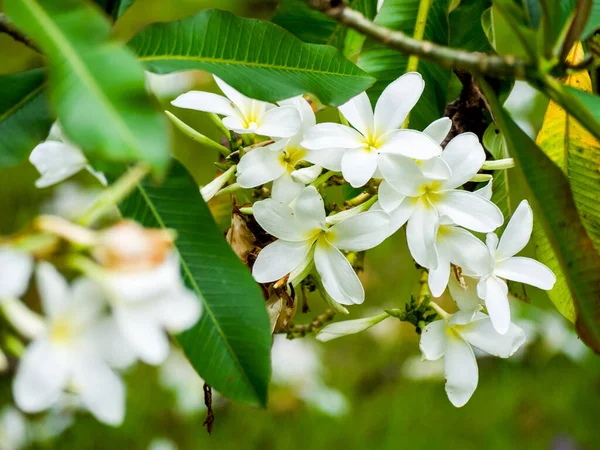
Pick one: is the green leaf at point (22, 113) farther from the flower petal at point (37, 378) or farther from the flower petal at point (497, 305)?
the flower petal at point (497, 305)

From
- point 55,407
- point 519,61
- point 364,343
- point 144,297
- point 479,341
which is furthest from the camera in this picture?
point 364,343

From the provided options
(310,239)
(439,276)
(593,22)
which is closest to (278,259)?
(310,239)

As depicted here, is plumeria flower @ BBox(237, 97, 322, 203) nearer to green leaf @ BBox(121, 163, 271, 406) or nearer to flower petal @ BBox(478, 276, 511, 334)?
green leaf @ BBox(121, 163, 271, 406)

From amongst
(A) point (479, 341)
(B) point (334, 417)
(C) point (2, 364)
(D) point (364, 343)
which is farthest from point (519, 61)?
(D) point (364, 343)

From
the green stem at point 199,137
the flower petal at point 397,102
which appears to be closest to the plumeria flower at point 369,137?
the flower petal at point 397,102

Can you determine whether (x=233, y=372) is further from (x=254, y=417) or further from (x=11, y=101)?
(x=254, y=417)

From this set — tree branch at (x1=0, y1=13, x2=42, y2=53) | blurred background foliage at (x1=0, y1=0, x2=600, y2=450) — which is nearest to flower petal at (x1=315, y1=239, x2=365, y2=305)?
tree branch at (x1=0, y1=13, x2=42, y2=53)

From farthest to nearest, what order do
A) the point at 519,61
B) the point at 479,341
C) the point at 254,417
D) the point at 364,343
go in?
the point at 364,343, the point at 254,417, the point at 479,341, the point at 519,61
